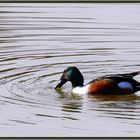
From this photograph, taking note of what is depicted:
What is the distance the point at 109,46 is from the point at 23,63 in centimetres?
259

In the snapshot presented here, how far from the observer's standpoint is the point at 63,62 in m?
16.1

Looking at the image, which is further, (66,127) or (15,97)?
(15,97)

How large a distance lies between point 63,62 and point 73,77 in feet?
6.09

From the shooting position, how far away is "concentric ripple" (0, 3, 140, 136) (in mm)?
11789

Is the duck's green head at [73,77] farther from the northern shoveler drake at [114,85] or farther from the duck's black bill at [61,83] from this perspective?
the northern shoveler drake at [114,85]

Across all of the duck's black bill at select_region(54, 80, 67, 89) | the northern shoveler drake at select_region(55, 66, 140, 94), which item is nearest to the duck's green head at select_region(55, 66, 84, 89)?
the duck's black bill at select_region(54, 80, 67, 89)

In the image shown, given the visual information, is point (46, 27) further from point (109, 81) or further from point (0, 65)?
point (109, 81)

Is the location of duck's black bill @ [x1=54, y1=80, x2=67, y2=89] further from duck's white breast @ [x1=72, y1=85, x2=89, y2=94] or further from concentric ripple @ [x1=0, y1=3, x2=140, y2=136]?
duck's white breast @ [x1=72, y1=85, x2=89, y2=94]

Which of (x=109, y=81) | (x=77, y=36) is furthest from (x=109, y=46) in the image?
(x=109, y=81)

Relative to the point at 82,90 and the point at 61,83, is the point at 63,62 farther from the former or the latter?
the point at 82,90

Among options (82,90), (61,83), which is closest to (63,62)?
(61,83)

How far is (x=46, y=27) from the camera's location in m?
20.1

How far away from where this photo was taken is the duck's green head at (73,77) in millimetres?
14281

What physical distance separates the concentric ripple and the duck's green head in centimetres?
19
